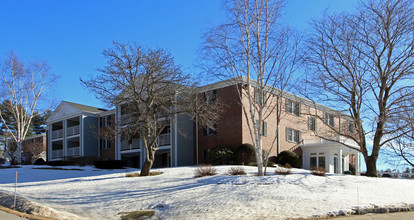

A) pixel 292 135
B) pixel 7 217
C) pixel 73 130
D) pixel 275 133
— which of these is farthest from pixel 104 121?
pixel 7 217

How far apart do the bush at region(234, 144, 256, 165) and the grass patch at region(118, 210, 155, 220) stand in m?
15.0

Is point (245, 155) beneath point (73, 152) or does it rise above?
above

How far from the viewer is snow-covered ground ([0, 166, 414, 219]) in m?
11.4

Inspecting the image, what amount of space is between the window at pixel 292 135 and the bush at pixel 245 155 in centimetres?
747

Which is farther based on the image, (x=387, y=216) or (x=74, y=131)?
(x=74, y=131)

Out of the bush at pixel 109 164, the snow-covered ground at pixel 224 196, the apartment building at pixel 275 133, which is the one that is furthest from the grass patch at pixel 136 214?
the bush at pixel 109 164

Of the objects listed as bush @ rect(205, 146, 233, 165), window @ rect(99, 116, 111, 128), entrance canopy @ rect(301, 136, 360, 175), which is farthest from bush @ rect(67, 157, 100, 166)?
entrance canopy @ rect(301, 136, 360, 175)

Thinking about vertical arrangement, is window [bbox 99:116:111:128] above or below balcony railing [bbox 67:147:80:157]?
above

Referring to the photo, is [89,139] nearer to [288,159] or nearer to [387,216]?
[288,159]

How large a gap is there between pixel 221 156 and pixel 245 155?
1.74 metres

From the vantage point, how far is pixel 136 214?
11531mm

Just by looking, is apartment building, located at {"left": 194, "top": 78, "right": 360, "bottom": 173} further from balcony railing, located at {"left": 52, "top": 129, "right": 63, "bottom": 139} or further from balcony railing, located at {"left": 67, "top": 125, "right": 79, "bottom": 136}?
balcony railing, located at {"left": 52, "top": 129, "right": 63, "bottom": 139}

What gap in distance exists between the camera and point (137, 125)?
20203mm

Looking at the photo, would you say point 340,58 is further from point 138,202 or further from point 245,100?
point 138,202
